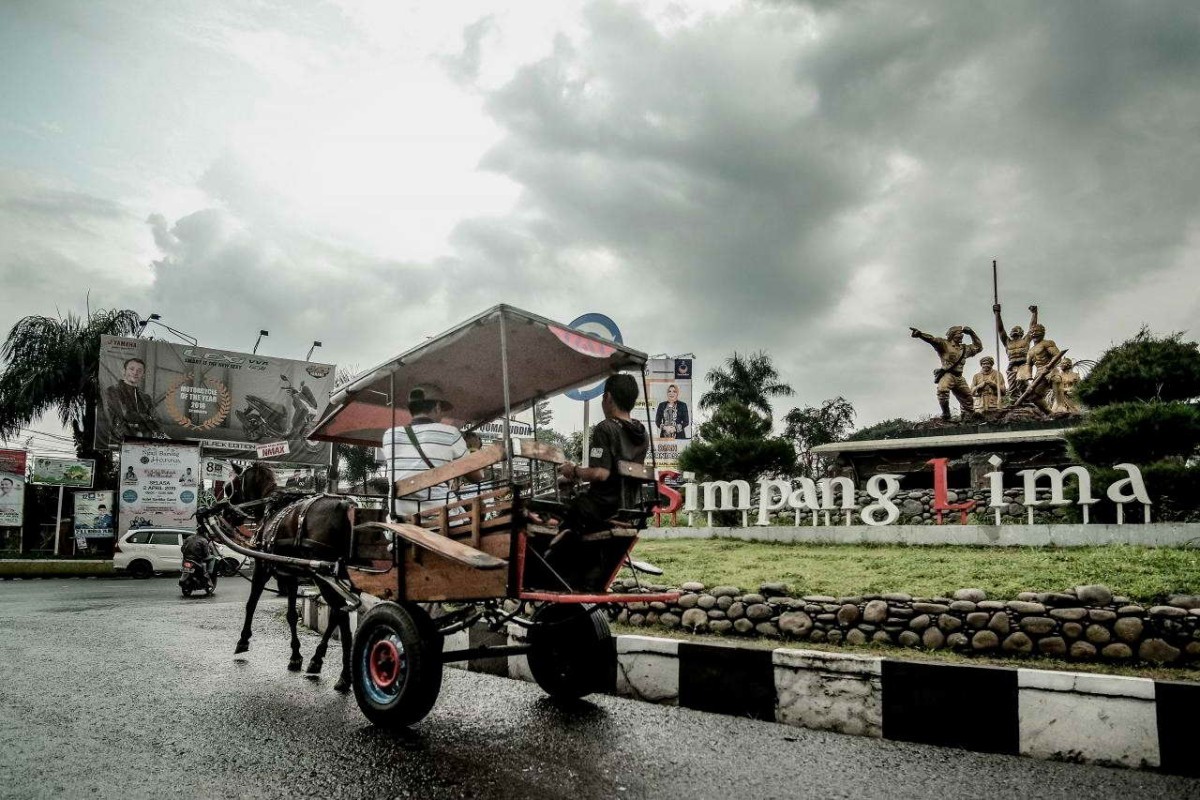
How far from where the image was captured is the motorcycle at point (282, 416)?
106 ft

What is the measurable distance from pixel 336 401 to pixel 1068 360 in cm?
2232

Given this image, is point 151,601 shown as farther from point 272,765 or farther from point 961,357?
point 961,357

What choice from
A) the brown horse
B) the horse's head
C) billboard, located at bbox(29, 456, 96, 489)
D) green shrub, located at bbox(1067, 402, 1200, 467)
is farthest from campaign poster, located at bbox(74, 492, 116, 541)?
green shrub, located at bbox(1067, 402, 1200, 467)

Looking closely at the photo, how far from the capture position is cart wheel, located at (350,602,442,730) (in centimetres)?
457

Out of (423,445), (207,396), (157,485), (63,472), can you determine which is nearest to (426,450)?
(423,445)

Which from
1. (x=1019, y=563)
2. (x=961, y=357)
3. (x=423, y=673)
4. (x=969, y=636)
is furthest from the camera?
(x=961, y=357)

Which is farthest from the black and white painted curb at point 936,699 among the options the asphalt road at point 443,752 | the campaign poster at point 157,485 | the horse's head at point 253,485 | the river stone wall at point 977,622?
the campaign poster at point 157,485

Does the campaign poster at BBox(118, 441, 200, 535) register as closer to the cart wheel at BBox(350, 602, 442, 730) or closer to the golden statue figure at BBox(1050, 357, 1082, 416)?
the cart wheel at BBox(350, 602, 442, 730)

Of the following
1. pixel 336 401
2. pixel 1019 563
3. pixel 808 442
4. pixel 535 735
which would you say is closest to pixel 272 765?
pixel 535 735

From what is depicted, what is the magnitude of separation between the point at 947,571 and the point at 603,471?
4.90 meters

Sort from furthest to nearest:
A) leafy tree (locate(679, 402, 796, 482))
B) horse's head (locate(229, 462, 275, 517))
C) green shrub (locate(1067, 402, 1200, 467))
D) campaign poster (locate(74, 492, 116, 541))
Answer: campaign poster (locate(74, 492, 116, 541)) → leafy tree (locate(679, 402, 796, 482)) → green shrub (locate(1067, 402, 1200, 467)) → horse's head (locate(229, 462, 275, 517))

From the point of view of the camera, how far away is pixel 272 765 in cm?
399

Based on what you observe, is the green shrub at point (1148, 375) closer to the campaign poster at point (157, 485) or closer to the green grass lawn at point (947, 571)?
the green grass lawn at point (947, 571)

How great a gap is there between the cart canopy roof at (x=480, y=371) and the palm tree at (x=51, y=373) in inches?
1348
